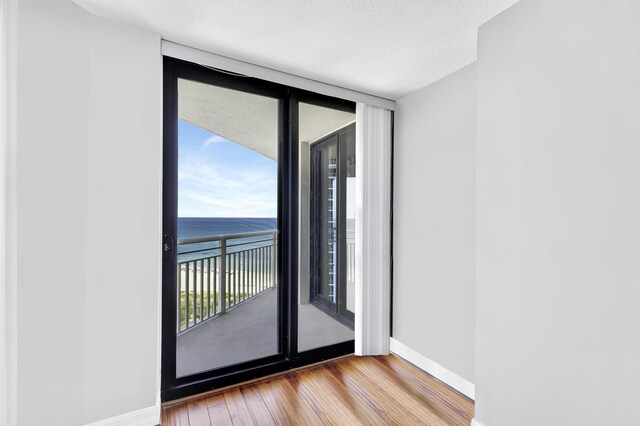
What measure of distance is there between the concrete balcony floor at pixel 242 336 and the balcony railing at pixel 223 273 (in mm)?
74

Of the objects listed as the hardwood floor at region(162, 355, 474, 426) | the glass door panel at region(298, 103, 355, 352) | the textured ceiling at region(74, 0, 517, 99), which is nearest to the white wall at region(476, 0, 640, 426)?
the textured ceiling at region(74, 0, 517, 99)

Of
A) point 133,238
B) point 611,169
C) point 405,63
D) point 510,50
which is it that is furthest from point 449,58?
point 133,238

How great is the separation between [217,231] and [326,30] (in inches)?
64.0

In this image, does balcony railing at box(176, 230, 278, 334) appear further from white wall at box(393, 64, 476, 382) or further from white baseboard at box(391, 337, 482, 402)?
white baseboard at box(391, 337, 482, 402)

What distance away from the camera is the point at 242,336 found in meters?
2.45

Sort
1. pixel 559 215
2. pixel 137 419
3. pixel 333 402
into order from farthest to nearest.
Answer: pixel 333 402 < pixel 137 419 < pixel 559 215

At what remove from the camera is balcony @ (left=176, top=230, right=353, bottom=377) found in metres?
2.29

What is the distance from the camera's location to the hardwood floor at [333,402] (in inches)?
75.0

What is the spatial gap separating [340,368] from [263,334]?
0.74 metres

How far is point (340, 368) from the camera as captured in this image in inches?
101

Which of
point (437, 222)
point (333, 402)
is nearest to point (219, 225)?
point (333, 402)

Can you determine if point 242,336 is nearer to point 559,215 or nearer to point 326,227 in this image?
point 326,227

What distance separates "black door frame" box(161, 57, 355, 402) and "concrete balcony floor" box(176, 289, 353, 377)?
0.20 feet

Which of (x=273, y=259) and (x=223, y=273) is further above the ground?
(x=273, y=259)
